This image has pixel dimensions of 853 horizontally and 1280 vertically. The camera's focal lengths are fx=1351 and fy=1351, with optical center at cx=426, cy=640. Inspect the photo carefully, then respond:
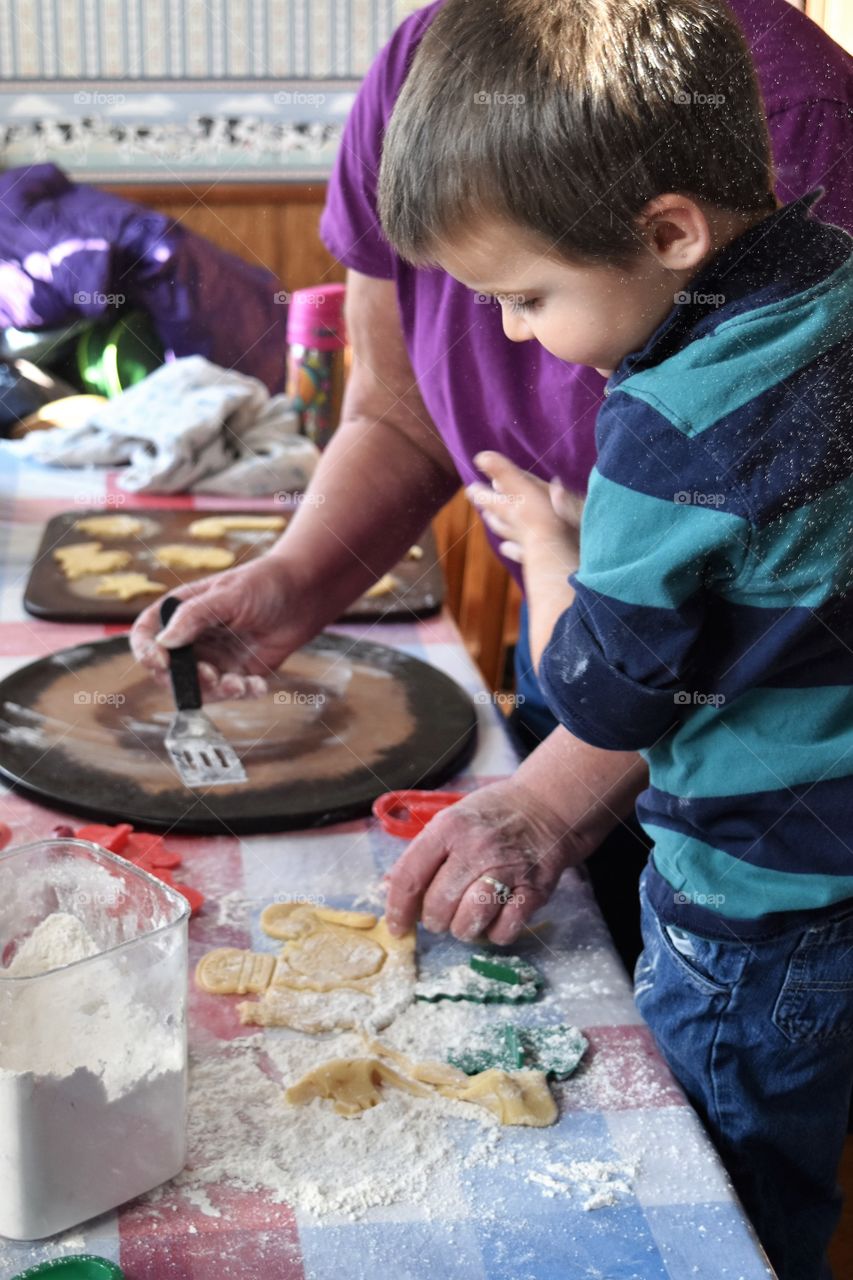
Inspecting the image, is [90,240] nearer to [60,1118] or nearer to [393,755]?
[393,755]

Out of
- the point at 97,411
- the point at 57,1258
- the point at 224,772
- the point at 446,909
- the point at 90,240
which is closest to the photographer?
the point at 57,1258

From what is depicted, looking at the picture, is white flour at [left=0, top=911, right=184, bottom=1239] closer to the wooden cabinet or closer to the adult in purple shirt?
the adult in purple shirt

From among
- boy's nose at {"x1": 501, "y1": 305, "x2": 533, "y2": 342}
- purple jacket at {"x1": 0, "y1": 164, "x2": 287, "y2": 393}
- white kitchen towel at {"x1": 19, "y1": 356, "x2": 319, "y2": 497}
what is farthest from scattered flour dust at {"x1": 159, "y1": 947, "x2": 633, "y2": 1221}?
purple jacket at {"x1": 0, "y1": 164, "x2": 287, "y2": 393}

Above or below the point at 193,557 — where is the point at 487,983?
above

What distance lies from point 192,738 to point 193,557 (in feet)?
1.67

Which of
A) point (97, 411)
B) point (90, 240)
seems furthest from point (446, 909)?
point (90, 240)

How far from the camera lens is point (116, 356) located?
89.3 inches

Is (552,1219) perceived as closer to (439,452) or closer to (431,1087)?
(431,1087)

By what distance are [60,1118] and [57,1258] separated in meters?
0.06

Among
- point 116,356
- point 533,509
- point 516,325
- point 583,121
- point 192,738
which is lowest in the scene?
point 116,356

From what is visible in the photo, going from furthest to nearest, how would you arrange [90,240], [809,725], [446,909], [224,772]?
[90,240]
[224,772]
[446,909]
[809,725]


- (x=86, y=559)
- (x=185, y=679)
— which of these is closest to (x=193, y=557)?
(x=86, y=559)

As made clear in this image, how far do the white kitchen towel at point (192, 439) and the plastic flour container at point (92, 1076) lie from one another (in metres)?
1.20

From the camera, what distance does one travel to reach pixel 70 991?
59 centimetres
